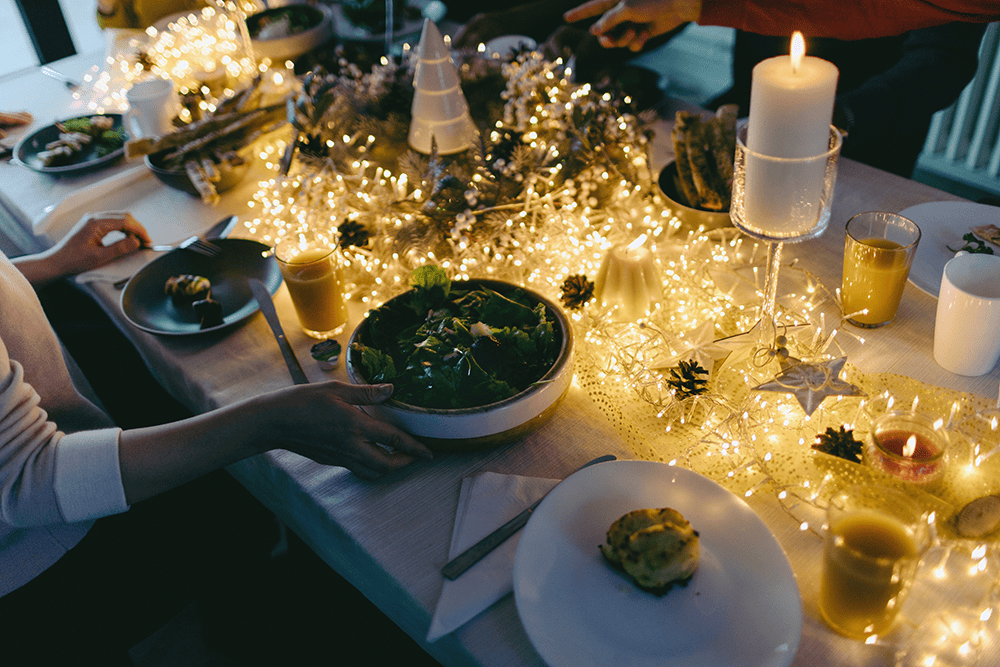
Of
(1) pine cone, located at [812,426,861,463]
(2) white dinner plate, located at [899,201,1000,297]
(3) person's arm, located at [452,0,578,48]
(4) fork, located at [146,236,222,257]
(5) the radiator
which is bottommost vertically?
(5) the radiator

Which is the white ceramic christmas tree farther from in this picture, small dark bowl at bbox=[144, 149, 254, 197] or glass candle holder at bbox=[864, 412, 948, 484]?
glass candle holder at bbox=[864, 412, 948, 484]

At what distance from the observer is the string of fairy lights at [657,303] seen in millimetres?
777

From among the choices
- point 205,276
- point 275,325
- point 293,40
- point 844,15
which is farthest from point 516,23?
point 275,325

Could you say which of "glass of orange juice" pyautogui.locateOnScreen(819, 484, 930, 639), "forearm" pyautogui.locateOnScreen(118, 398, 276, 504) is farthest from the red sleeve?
"forearm" pyautogui.locateOnScreen(118, 398, 276, 504)

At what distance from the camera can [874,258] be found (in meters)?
0.93

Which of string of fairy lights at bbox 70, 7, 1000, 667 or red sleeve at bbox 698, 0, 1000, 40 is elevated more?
red sleeve at bbox 698, 0, 1000, 40

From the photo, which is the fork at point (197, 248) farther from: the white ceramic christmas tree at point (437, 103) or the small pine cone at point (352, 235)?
the white ceramic christmas tree at point (437, 103)

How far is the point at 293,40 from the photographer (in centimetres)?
190

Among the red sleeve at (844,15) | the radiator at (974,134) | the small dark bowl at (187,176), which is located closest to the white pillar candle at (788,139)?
the red sleeve at (844,15)

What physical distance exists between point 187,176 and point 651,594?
4.18ft

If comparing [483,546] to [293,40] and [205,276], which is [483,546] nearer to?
[205,276]

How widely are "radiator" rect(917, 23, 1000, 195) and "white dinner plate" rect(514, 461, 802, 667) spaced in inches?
105

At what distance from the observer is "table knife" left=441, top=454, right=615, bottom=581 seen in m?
0.72

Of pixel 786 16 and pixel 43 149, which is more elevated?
pixel 786 16
